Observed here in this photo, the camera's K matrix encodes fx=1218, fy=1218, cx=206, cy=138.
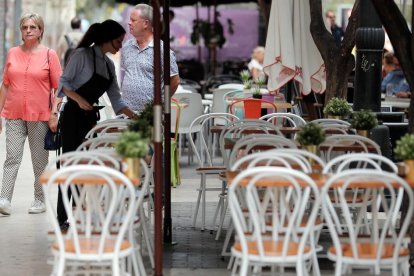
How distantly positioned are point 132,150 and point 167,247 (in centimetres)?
286

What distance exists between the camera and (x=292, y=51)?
14000 mm

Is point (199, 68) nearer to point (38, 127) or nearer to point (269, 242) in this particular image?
point (38, 127)

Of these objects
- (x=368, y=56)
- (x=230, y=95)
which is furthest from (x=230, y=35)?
(x=368, y=56)

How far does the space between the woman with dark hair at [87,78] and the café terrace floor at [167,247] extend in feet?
1.67

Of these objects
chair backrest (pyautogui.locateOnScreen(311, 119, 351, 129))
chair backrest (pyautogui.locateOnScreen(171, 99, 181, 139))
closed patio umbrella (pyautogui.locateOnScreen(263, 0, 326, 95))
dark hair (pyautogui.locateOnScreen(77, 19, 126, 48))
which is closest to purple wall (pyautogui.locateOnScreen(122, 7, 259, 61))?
chair backrest (pyautogui.locateOnScreen(171, 99, 181, 139))

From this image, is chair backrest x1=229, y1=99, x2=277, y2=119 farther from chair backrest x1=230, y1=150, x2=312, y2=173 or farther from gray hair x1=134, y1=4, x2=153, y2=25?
chair backrest x1=230, y1=150, x2=312, y2=173

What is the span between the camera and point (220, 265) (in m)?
9.55

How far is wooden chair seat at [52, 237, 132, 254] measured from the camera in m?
7.38

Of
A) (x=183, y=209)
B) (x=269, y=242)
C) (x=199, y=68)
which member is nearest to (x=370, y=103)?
(x=183, y=209)

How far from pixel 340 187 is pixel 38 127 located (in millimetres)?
5261

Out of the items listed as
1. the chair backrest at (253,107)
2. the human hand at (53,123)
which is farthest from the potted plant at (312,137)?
the chair backrest at (253,107)

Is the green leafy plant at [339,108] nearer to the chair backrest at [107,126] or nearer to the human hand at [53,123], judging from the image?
the chair backrest at [107,126]

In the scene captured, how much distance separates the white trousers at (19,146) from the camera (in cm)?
1198

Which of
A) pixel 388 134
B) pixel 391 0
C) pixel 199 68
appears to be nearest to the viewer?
pixel 391 0
